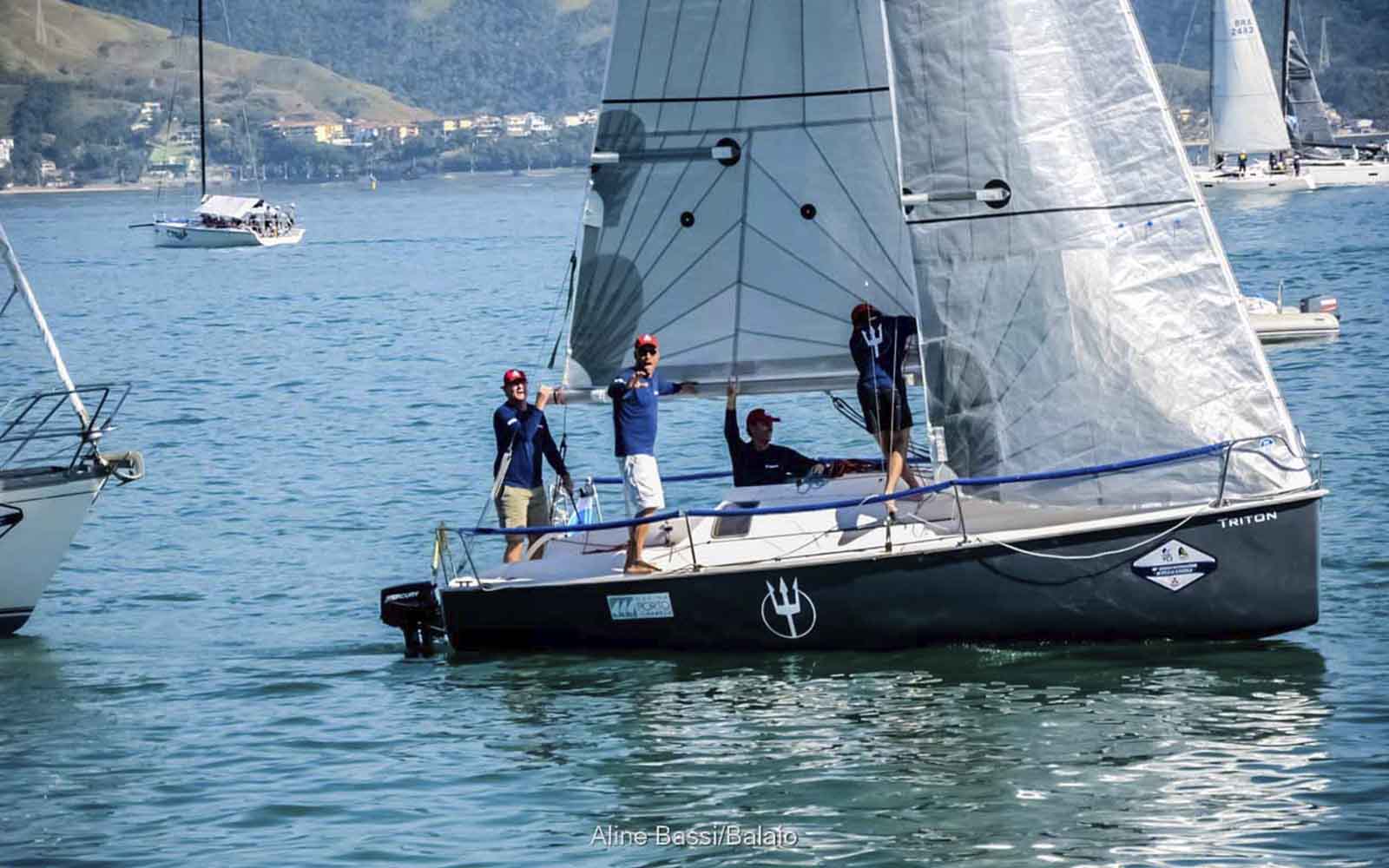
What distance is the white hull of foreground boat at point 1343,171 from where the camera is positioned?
92375mm

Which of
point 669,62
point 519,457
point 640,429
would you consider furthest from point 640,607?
point 669,62

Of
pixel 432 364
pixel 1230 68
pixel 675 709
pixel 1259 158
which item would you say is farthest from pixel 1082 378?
pixel 1259 158

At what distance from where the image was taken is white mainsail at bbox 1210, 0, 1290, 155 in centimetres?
8012

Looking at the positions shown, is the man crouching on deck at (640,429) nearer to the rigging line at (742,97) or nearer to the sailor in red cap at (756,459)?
the sailor in red cap at (756,459)


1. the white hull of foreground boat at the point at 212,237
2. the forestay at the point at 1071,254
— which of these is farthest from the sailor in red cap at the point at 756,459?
the white hull of foreground boat at the point at 212,237

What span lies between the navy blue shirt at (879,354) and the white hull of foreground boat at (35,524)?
733 cm

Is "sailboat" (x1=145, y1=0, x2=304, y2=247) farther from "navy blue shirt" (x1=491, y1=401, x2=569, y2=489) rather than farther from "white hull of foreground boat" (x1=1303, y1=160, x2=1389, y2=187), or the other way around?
"navy blue shirt" (x1=491, y1=401, x2=569, y2=489)

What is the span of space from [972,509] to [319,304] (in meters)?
49.2

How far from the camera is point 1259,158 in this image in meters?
127

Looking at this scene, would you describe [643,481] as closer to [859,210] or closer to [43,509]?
[859,210]

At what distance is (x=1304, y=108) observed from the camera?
91625mm

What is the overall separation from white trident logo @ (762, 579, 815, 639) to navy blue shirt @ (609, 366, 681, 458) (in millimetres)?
1552

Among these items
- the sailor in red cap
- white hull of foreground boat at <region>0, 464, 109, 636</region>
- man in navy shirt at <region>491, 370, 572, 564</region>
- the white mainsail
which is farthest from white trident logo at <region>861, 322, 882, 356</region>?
the white mainsail

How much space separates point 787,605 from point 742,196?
12.4 ft
